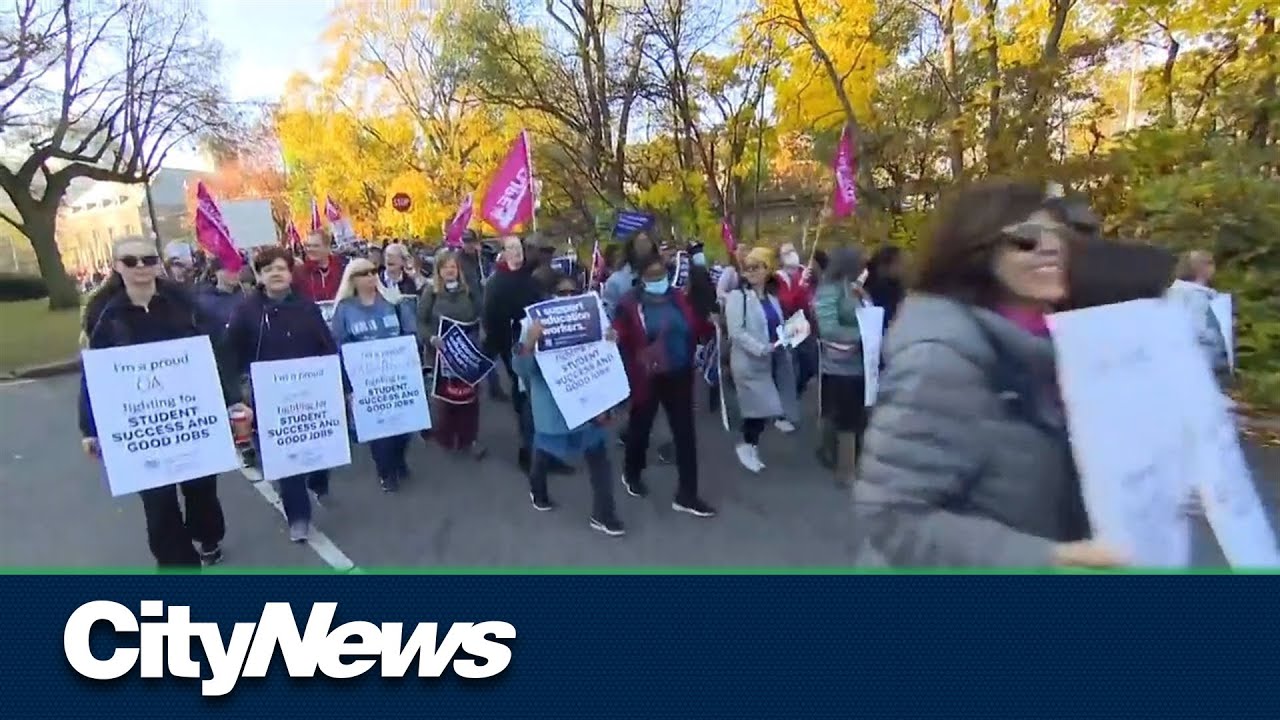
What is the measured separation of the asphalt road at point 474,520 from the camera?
5.07m

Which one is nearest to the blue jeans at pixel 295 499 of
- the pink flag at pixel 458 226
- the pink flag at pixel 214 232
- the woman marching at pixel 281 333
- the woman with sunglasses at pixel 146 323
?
the woman marching at pixel 281 333

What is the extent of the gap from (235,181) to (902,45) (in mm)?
52215

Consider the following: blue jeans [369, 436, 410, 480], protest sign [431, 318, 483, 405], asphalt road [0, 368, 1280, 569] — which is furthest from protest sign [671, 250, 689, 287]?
blue jeans [369, 436, 410, 480]

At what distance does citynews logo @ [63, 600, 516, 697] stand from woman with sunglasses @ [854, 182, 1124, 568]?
1151 millimetres

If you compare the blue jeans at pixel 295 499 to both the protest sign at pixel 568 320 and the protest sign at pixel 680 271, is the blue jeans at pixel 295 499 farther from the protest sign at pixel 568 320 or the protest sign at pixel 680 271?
the protest sign at pixel 680 271

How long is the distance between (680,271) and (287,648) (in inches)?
271

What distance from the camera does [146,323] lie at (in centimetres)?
421

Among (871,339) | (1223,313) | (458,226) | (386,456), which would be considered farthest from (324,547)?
(458,226)

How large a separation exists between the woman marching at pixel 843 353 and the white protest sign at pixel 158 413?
379 centimetres

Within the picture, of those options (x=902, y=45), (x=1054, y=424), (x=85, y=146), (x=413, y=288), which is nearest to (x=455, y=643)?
(x=1054, y=424)

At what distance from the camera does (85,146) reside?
27500 millimetres

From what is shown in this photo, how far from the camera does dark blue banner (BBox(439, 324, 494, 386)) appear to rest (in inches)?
281

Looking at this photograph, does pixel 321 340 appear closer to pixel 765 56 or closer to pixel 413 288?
pixel 413 288

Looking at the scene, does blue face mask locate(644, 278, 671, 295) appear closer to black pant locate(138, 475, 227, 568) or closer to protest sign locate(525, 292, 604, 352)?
protest sign locate(525, 292, 604, 352)
